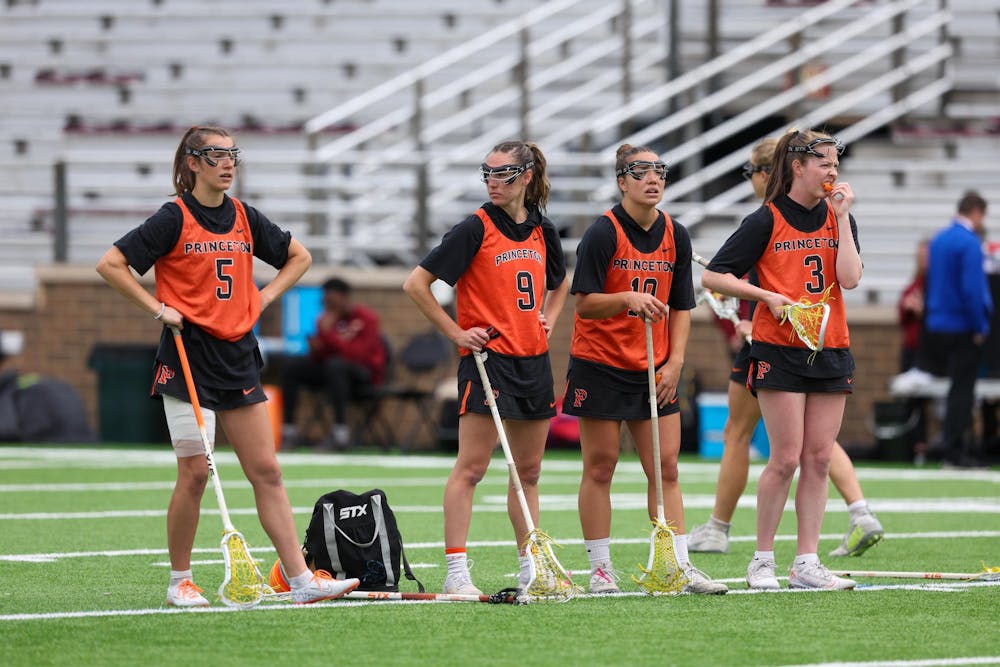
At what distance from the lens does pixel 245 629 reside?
6.38 metres

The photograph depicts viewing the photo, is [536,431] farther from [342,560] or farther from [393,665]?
[393,665]

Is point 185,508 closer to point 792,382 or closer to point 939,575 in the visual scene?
point 792,382

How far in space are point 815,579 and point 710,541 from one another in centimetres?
177

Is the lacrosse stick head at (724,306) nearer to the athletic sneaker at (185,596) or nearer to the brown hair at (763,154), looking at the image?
the brown hair at (763,154)

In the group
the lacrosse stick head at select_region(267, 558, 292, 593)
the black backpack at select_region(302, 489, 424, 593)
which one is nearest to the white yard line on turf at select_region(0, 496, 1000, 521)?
the black backpack at select_region(302, 489, 424, 593)

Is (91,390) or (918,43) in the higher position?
A: (918,43)

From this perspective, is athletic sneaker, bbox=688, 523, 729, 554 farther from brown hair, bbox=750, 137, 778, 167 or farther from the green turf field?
brown hair, bbox=750, 137, 778, 167

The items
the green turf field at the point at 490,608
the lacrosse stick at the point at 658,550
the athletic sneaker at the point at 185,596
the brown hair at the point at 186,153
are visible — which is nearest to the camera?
the green turf field at the point at 490,608

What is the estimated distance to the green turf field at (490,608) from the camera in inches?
232

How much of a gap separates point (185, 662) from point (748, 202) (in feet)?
Answer: 54.2

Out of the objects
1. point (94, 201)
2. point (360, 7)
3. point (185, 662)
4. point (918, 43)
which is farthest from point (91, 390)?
point (185, 662)

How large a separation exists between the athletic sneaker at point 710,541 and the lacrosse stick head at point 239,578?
3.15 m

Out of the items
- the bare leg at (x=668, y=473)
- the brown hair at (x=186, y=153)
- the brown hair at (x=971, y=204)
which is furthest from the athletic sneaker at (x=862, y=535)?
the brown hair at (x=971, y=204)

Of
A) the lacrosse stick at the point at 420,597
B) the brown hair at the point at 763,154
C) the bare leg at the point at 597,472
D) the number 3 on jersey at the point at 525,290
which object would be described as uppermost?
the brown hair at the point at 763,154
